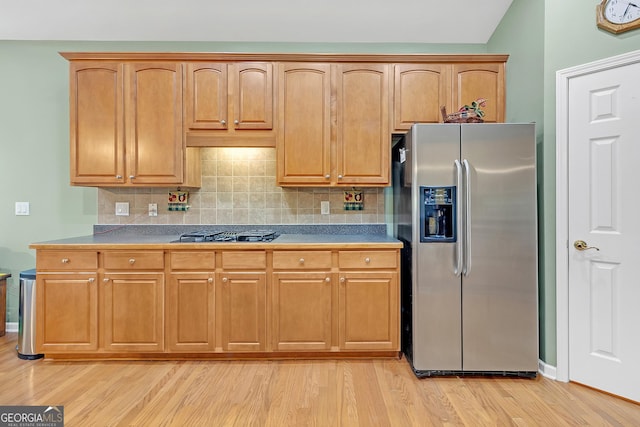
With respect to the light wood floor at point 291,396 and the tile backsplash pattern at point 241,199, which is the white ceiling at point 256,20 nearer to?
the tile backsplash pattern at point 241,199

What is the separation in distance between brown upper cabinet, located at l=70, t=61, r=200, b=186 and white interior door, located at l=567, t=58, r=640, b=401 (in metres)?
2.86

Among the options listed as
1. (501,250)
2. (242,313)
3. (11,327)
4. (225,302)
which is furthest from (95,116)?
(501,250)

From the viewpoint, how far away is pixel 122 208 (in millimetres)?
3113

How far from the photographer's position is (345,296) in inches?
97.5

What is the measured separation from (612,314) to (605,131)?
1.13 m

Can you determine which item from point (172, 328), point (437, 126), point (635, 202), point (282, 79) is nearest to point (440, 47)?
point (437, 126)

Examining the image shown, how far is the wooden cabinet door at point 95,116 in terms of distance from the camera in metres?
2.69

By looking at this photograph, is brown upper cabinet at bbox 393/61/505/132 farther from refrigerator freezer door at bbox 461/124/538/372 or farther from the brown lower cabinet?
the brown lower cabinet

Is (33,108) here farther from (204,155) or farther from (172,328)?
(172,328)

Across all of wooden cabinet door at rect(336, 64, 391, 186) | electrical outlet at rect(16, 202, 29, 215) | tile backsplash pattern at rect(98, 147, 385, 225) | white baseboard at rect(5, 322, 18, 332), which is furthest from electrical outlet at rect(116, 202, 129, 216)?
wooden cabinet door at rect(336, 64, 391, 186)

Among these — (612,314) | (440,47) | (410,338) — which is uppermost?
(440,47)

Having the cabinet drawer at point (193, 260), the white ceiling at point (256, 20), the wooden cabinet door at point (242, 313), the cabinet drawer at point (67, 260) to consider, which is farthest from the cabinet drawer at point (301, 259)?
the white ceiling at point (256, 20)

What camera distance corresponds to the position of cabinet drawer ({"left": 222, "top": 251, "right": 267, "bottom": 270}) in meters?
2.47

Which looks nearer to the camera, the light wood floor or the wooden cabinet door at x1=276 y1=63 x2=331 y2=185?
the light wood floor
